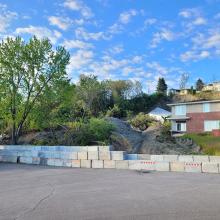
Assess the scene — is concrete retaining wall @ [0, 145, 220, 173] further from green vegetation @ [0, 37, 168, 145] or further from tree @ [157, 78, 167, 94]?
tree @ [157, 78, 167, 94]

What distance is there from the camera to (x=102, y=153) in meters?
10.5

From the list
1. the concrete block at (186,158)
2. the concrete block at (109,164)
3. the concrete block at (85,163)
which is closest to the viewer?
the concrete block at (186,158)

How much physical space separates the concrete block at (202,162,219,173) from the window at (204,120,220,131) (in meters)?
33.1

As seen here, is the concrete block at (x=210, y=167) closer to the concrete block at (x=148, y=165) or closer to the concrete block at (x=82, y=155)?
the concrete block at (x=148, y=165)

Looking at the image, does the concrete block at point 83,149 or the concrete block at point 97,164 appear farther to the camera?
the concrete block at point 83,149

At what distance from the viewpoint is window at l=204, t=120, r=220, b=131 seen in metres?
40.1

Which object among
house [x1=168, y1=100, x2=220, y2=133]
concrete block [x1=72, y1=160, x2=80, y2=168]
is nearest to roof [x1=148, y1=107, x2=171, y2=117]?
house [x1=168, y1=100, x2=220, y2=133]

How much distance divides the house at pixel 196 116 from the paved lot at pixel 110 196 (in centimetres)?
3380

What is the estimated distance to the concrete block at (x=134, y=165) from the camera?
981 centimetres

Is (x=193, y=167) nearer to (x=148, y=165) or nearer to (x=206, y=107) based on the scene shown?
(x=148, y=165)

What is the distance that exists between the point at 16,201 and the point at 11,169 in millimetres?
5248

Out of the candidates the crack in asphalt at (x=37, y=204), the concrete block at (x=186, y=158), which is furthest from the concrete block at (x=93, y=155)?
the crack in asphalt at (x=37, y=204)

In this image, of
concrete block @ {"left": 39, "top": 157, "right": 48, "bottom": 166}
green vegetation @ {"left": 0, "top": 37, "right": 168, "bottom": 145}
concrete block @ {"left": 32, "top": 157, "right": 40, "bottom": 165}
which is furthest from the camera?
green vegetation @ {"left": 0, "top": 37, "right": 168, "bottom": 145}

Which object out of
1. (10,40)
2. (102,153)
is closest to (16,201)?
(102,153)
